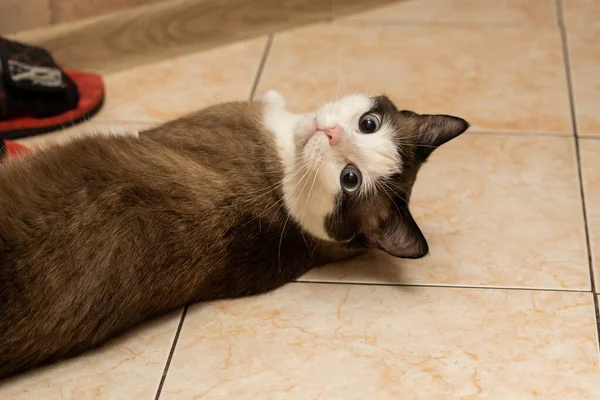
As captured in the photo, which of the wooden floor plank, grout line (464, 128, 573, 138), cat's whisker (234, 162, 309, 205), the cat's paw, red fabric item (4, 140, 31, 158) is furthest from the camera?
the wooden floor plank

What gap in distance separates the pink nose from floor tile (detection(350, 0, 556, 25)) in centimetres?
133

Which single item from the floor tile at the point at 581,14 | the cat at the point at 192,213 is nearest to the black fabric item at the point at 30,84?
the cat at the point at 192,213

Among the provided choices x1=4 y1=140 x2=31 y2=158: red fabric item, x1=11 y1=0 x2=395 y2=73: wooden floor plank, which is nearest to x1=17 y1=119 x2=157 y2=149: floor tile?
x1=4 y1=140 x2=31 y2=158: red fabric item

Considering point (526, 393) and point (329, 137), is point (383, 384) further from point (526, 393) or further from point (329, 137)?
point (329, 137)

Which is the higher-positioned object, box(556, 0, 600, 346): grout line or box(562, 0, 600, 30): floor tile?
box(562, 0, 600, 30): floor tile

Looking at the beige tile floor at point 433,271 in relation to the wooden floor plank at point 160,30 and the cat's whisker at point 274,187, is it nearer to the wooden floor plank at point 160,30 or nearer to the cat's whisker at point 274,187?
the wooden floor plank at point 160,30

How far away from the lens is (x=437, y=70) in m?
2.54

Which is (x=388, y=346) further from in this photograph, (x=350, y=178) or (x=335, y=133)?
(x=335, y=133)

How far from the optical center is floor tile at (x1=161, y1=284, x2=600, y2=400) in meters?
1.54

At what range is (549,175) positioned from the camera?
2086 mm

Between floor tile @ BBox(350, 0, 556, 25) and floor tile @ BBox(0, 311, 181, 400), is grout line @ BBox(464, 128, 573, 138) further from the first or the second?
floor tile @ BBox(0, 311, 181, 400)

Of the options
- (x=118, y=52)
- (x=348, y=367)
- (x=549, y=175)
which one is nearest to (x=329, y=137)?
(x=348, y=367)

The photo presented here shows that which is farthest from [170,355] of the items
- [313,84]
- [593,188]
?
[593,188]

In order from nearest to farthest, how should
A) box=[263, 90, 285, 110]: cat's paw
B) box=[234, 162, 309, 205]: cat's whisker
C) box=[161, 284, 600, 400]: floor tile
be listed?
box=[161, 284, 600, 400]: floor tile, box=[234, 162, 309, 205]: cat's whisker, box=[263, 90, 285, 110]: cat's paw
